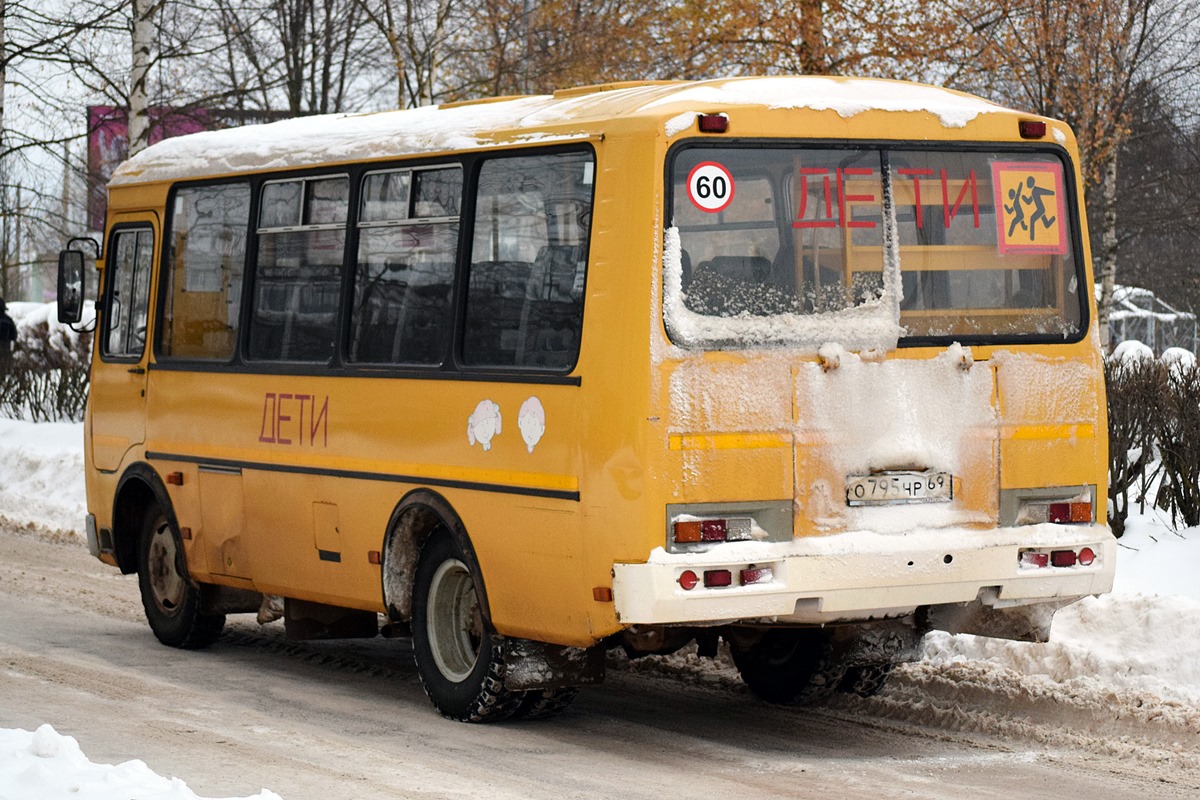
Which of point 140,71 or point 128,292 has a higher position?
point 140,71

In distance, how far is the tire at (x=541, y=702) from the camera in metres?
8.63

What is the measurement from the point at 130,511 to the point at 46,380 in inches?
560

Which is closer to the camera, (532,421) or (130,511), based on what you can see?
(532,421)

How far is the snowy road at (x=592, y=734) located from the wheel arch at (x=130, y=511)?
831 mm

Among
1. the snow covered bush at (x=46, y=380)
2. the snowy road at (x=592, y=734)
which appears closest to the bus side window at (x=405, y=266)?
the snowy road at (x=592, y=734)

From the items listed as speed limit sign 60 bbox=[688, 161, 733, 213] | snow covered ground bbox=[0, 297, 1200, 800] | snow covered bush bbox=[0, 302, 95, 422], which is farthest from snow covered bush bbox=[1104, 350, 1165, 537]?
snow covered bush bbox=[0, 302, 95, 422]

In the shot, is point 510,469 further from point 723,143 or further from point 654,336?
point 723,143

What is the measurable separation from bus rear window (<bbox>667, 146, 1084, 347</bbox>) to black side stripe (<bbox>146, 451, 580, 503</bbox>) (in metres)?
0.93

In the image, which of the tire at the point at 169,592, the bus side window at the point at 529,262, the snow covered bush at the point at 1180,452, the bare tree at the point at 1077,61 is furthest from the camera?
the bare tree at the point at 1077,61

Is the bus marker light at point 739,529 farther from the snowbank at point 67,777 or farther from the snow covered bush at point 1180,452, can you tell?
the snow covered bush at point 1180,452

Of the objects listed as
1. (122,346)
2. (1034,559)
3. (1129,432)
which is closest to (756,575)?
(1034,559)

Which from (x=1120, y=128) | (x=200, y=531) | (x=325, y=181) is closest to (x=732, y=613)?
(x=325, y=181)

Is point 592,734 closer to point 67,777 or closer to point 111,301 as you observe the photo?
point 67,777

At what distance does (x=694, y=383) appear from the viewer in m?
7.55
